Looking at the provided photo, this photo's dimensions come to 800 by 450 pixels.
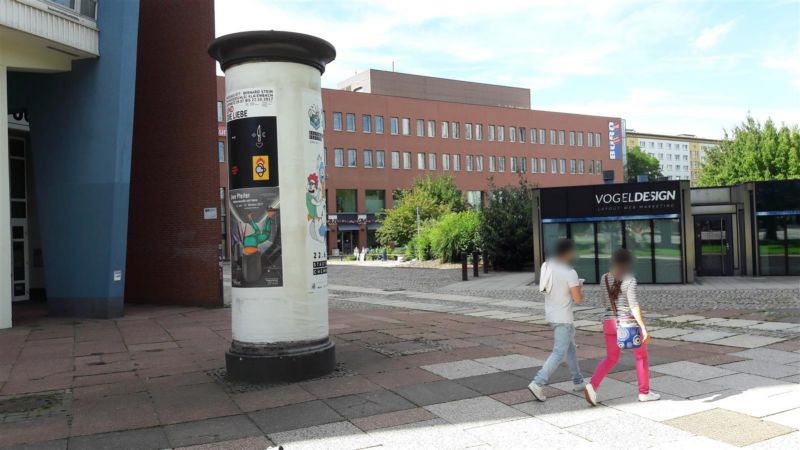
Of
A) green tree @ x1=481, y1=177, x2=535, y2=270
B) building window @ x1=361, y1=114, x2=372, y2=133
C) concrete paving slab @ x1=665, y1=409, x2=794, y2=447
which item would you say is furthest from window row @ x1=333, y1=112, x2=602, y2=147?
concrete paving slab @ x1=665, y1=409, x2=794, y2=447

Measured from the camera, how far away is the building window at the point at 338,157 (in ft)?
211

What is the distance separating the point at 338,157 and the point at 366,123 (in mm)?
5303

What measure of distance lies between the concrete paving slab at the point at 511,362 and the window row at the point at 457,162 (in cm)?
5352

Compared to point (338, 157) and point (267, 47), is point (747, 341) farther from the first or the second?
point (338, 157)

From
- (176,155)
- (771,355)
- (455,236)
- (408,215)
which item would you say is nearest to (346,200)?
(408,215)

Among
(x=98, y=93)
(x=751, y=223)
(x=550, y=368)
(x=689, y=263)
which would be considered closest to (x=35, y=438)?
(x=550, y=368)

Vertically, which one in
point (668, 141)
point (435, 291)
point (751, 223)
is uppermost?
point (668, 141)

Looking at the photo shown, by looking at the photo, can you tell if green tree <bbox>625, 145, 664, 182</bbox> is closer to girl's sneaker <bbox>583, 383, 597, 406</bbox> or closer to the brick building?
the brick building

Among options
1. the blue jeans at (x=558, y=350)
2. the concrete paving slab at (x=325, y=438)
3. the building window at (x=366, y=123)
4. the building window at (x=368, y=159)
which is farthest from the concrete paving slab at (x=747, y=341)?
the building window at (x=366, y=123)

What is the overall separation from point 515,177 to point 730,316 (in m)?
65.5

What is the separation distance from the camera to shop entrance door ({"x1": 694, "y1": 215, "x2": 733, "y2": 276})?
2134 centimetres

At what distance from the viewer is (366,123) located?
6712 cm

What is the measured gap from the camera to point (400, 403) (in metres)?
6.38

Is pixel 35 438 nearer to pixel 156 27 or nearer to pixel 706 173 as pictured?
pixel 156 27
